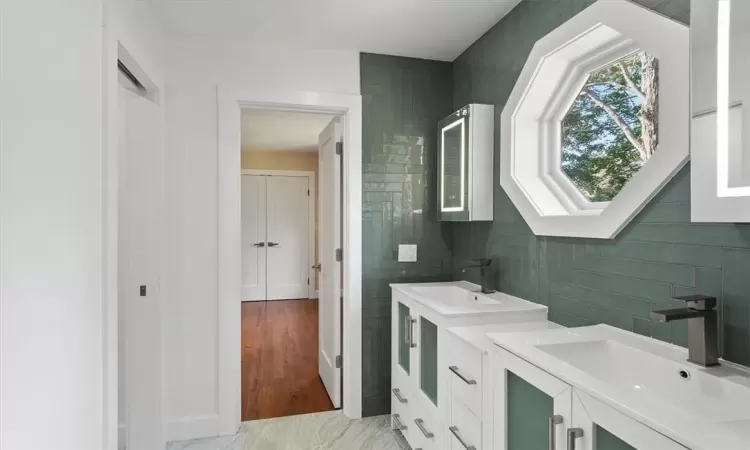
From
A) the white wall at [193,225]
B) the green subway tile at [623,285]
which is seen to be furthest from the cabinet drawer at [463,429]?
the white wall at [193,225]

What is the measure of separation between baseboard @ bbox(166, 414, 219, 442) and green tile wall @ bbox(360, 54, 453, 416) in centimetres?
95

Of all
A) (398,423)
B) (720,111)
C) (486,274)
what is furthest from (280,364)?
(720,111)

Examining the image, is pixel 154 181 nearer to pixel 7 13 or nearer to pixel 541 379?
pixel 7 13

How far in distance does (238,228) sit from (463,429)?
1.72m

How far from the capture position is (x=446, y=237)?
111 inches

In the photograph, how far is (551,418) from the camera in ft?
3.45

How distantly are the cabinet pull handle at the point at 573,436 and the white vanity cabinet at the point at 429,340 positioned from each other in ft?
2.40

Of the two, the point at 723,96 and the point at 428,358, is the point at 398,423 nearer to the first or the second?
the point at 428,358

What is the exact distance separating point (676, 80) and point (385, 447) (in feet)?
7.30

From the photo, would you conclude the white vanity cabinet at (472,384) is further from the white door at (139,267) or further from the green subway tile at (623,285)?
the white door at (139,267)

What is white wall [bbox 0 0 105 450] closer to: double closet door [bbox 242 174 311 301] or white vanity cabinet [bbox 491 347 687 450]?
white vanity cabinet [bbox 491 347 687 450]

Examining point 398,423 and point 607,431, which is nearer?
point 607,431

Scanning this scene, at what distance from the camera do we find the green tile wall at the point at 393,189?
2.69 m

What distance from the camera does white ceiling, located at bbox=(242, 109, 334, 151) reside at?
14.2 ft
